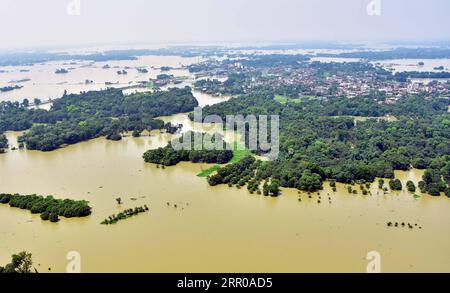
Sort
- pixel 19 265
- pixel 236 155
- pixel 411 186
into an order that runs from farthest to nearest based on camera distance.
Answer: pixel 236 155
pixel 411 186
pixel 19 265

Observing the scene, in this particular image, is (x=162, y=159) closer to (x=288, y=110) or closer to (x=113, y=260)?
(x=113, y=260)

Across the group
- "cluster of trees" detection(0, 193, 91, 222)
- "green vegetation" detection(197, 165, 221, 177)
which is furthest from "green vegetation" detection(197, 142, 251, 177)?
"cluster of trees" detection(0, 193, 91, 222)

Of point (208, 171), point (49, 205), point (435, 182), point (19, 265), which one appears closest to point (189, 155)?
point (208, 171)

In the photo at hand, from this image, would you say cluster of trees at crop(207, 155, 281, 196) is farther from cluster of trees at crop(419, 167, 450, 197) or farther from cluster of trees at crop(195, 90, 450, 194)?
cluster of trees at crop(419, 167, 450, 197)

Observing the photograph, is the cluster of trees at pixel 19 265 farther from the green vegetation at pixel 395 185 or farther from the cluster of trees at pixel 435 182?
the cluster of trees at pixel 435 182

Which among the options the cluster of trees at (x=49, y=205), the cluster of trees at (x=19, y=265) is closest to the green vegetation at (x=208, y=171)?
the cluster of trees at (x=49, y=205)

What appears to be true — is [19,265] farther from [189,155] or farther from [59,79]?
[59,79]
